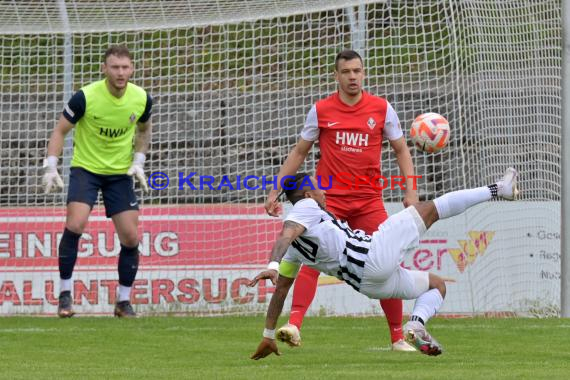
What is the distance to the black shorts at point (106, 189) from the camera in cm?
1085

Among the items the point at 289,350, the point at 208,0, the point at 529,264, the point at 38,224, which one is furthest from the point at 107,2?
the point at 289,350

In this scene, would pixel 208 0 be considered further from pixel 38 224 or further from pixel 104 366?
pixel 104 366

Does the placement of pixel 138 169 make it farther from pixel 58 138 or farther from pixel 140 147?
pixel 58 138

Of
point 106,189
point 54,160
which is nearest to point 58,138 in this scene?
point 54,160

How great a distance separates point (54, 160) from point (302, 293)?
3.21 metres

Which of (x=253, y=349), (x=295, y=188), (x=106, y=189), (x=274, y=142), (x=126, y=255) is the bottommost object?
(x=253, y=349)

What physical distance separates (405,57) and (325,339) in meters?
4.72

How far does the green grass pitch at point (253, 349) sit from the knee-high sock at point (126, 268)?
0.29 m

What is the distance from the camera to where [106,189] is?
11047 millimetres

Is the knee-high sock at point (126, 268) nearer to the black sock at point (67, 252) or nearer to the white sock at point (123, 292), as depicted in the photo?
the white sock at point (123, 292)

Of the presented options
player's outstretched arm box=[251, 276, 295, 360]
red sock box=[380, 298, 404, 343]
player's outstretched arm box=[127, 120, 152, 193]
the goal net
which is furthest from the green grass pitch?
player's outstretched arm box=[127, 120, 152, 193]

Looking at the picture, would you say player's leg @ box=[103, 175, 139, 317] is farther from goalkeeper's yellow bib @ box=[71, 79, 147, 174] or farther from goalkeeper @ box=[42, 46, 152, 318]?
goalkeeper's yellow bib @ box=[71, 79, 147, 174]

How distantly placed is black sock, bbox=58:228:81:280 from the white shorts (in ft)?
13.3

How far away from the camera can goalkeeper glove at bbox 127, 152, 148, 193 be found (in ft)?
35.8
